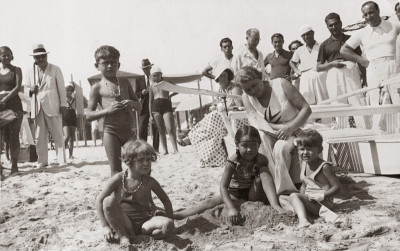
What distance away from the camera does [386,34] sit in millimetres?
6402

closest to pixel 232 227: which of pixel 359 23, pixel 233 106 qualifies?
pixel 233 106

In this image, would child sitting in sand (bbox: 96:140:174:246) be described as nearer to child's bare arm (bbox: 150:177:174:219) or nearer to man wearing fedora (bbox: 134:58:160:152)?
child's bare arm (bbox: 150:177:174:219)

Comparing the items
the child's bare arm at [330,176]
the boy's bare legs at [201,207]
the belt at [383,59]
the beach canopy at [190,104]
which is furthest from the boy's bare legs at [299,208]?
the beach canopy at [190,104]

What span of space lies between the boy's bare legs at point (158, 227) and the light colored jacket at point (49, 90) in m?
4.81

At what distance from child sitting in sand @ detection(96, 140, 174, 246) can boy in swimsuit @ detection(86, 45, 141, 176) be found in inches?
30.6

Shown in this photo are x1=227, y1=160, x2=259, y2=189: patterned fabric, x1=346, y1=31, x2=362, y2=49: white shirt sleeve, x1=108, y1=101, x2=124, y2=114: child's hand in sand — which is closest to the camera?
x1=227, y1=160, x2=259, y2=189: patterned fabric

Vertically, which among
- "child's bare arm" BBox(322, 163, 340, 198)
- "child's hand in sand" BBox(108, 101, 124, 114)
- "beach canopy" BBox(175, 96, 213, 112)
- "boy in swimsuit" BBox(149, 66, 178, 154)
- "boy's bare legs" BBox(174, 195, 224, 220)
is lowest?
"boy's bare legs" BBox(174, 195, 224, 220)

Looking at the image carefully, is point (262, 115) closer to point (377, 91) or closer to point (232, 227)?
point (232, 227)

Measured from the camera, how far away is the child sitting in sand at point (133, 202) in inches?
146

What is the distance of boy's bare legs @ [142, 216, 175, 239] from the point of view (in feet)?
12.3

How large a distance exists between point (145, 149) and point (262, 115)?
4.10 ft

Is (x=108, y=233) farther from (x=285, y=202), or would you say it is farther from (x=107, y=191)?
(x=285, y=202)

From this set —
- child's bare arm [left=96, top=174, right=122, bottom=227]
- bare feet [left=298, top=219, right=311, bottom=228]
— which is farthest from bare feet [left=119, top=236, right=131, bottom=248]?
bare feet [left=298, top=219, right=311, bottom=228]

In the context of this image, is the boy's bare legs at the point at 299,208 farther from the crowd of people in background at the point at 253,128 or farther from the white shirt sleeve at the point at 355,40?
the white shirt sleeve at the point at 355,40
